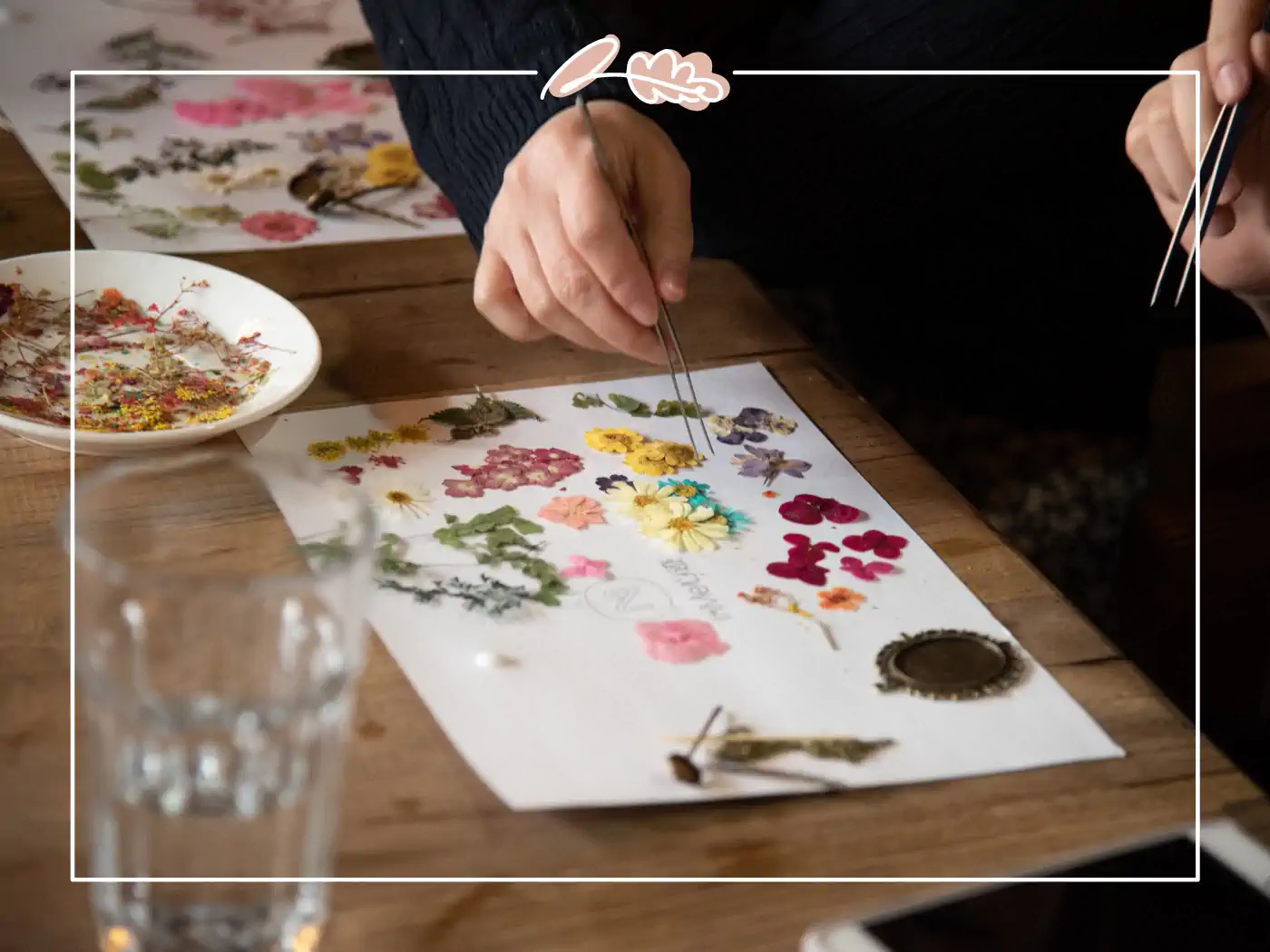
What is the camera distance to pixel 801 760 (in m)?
0.48

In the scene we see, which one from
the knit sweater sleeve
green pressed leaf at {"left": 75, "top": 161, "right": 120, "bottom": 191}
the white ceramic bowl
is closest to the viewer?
the white ceramic bowl

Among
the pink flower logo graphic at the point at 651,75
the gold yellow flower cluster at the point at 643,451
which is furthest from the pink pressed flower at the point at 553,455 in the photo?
the pink flower logo graphic at the point at 651,75

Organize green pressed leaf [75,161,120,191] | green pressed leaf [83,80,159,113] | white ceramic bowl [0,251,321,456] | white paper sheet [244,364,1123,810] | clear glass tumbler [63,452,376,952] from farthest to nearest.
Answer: green pressed leaf [83,80,159,113], green pressed leaf [75,161,120,191], white ceramic bowl [0,251,321,456], white paper sheet [244,364,1123,810], clear glass tumbler [63,452,376,952]

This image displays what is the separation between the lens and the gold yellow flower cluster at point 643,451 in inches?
25.8

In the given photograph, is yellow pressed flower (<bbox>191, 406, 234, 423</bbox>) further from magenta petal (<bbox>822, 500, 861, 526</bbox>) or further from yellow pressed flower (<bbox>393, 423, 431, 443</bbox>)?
magenta petal (<bbox>822, 500, 861, 526</bbox>)

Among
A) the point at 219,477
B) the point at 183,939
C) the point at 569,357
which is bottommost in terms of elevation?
the point at 183,939

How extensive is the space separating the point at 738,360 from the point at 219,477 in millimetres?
372

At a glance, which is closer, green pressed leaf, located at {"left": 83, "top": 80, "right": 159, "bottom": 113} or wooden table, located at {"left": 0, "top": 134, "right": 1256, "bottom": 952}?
wooden table, located at {"left": 0, "top": 134, "right": 1256, "bottom": 952}

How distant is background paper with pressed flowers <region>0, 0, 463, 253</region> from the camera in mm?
865

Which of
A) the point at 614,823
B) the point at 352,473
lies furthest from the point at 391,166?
the point at 614,823

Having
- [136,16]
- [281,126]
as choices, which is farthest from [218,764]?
[136,16]

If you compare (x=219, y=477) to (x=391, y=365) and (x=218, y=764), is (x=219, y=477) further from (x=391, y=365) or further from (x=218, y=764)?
(x=391, y=365)

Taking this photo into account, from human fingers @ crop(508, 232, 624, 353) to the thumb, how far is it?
46 mm

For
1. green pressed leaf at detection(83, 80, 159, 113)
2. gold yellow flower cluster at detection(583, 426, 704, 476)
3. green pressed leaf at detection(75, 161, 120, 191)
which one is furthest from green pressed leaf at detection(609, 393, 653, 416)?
green pressed leaf at detection(83, 80, 159, 113)
